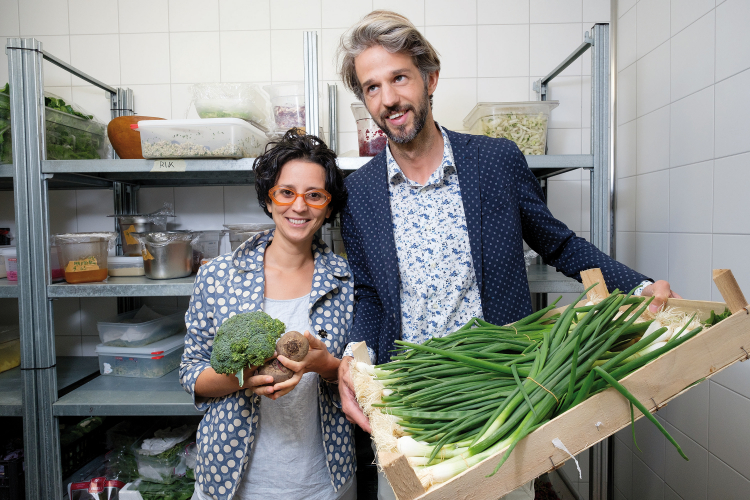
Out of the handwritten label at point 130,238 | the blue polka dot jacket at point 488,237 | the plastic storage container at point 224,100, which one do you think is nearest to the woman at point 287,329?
the blue polka dot jacket at point 488,237

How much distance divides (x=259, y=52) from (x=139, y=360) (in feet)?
5.69

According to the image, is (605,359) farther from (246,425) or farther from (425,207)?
(246,425)

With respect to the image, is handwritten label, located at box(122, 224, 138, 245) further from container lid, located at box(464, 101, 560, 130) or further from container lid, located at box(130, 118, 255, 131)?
container lid, located at box(464, 101, 560, 130)

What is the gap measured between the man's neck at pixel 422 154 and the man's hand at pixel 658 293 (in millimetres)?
706

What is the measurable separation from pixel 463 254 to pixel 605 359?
2.03 feet

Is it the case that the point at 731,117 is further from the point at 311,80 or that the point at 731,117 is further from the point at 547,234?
the point at 311,80

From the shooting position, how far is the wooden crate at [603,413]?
69 centimetres

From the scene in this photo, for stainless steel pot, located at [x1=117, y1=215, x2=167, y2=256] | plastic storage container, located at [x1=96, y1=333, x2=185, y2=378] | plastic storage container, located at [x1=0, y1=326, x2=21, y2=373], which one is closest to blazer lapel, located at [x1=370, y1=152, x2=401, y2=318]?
stainless steel pot, located at [x1=117, y1=215, x2=167, y2=256]

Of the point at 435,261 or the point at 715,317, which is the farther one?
the point at 435,261

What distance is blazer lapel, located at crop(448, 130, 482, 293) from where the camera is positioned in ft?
4.52

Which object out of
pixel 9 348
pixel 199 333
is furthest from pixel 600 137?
pixel 9 348

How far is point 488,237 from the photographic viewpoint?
1389 millimetres

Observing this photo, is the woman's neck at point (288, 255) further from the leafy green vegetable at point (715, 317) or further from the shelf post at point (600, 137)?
the shelf post at point (600, 137)

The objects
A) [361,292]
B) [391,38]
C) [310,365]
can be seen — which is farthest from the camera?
[361,292]
